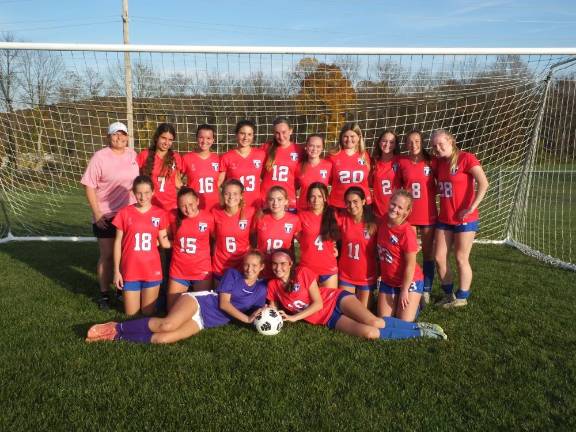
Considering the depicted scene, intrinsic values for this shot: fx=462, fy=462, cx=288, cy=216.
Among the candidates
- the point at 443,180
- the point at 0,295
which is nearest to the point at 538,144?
the point at 443,180

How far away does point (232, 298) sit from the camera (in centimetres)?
418

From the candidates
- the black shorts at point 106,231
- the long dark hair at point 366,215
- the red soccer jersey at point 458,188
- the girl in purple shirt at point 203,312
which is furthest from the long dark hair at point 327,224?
the black shorts at point 106,231

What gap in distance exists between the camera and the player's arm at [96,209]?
487cm

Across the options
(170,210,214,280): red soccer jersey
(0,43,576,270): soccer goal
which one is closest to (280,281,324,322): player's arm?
(170,210,214,280): red soccer jersey

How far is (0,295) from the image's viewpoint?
5152 mm

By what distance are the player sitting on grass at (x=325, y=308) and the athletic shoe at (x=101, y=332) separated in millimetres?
1378

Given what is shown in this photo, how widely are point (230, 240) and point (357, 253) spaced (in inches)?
49.3

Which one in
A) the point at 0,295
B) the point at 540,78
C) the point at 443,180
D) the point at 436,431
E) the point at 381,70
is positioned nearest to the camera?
the point at 436,431

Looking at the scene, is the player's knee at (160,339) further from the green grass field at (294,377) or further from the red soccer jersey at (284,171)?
the red soccer jersey at (284,171)

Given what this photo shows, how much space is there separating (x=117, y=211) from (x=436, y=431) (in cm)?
385

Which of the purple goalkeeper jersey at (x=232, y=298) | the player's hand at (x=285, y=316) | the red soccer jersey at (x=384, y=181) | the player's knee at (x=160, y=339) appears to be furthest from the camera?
the red soccer jersey at (x=384, y=181)

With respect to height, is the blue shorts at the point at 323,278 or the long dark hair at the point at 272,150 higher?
the long dark hair at the point at 272,150

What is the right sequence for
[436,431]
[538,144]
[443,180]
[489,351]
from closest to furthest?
[436,431] < [489,351] < [443,180] < [538,144]

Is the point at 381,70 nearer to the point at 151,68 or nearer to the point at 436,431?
the point at 151,68
